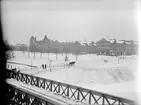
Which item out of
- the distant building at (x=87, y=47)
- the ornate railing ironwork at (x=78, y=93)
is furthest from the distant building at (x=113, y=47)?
the ornate railing ironwork at (x=78, y=93)

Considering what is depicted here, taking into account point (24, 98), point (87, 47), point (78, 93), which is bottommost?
point (78, 93)

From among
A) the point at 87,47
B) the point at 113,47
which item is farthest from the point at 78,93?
the point at 87,47

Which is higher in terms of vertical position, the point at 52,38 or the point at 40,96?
the point at 52,38

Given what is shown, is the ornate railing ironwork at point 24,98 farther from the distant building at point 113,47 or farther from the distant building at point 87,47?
the distant building at point 113,47

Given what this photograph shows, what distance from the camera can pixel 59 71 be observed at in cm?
2080

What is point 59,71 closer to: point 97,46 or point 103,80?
point 103,80

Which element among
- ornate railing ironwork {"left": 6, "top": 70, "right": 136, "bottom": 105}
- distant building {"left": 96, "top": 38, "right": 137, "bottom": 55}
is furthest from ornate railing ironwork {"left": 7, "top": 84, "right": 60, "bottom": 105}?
distant building {"left": 96, "top": 38, "right": 137, "bottom": 55}

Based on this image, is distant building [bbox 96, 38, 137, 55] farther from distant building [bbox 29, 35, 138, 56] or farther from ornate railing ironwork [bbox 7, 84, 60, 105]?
ornate railing ironwork [bbox 7, 84, 60, 105]

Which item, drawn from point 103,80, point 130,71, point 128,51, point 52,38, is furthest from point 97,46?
point 103,80

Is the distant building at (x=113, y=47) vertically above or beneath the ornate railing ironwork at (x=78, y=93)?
above

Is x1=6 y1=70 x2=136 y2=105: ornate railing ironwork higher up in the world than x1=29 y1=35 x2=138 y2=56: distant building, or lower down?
lower down

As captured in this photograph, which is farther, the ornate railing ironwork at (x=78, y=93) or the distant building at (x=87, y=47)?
the distant building at (x=87, y=47)

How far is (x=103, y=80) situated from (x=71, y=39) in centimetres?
3003

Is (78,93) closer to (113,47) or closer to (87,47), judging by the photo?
(113,47)
